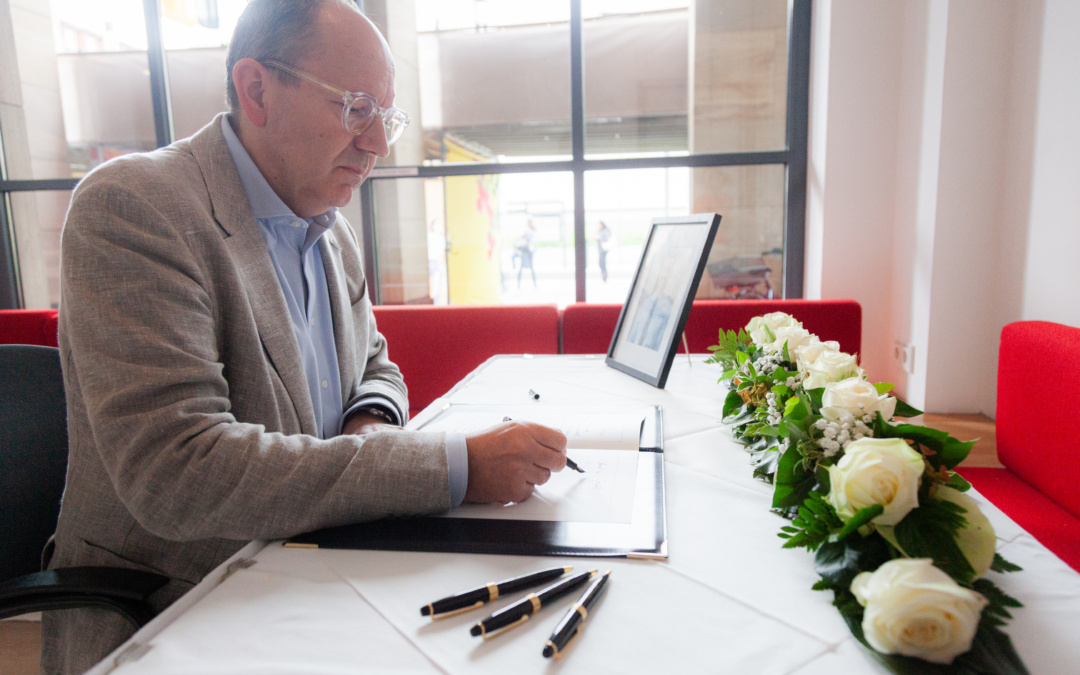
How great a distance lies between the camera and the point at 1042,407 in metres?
1.63

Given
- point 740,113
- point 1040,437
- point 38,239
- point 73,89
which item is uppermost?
point 73,89

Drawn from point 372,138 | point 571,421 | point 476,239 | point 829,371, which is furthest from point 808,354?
point 476,239

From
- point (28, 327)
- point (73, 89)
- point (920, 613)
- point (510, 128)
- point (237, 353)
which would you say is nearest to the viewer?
point (920, 613)

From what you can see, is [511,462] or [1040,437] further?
[1040,437]

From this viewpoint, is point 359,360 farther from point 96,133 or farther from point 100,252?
point 96,133

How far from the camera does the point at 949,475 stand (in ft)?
2.13

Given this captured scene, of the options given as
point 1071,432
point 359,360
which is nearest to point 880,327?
point 1071,432

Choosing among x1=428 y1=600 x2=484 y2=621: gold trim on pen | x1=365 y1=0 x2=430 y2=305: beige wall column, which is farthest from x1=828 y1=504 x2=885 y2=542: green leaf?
x1=365 y1=0 x2=430 y2=305: beige wall column

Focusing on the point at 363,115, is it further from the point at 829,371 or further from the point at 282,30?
the point at 829,371

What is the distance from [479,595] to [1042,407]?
1.71m

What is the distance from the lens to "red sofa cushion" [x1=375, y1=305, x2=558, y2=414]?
9.55 ft

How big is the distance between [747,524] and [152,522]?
0.75m

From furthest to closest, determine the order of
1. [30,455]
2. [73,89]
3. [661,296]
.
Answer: [73,89] < [661,296] < [30,455]

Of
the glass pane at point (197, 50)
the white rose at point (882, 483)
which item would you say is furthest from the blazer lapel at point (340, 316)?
the glass pane at point (197, 50)
